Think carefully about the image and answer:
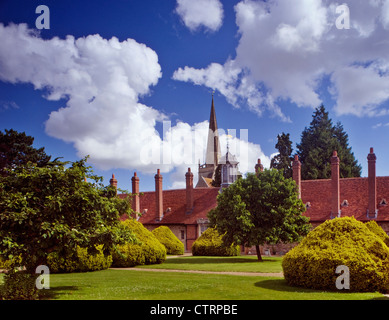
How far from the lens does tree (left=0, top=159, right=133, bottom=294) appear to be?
46.3 ft

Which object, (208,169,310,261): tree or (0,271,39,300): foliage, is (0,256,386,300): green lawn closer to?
(0,271,39,300): foliage

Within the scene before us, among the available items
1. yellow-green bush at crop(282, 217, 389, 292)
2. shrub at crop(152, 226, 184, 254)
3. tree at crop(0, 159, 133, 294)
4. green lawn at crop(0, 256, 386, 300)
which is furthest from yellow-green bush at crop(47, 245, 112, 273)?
shrub at crop(152, 226, 184, 254)

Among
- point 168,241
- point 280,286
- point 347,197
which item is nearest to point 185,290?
point 280,286

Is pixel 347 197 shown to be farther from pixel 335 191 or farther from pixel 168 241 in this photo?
pixel 168 241

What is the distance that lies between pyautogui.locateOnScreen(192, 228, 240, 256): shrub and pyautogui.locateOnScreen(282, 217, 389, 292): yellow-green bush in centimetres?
2120

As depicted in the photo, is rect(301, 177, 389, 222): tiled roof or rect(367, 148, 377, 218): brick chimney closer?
rect(367, 148, 377, 218): brick chimney

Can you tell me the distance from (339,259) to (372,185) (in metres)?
25.7

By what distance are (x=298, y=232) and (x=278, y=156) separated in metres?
29.6

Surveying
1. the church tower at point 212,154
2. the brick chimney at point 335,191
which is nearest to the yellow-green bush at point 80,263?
the brick chimney at point 335,191

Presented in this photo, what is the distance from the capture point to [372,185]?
3859cm
